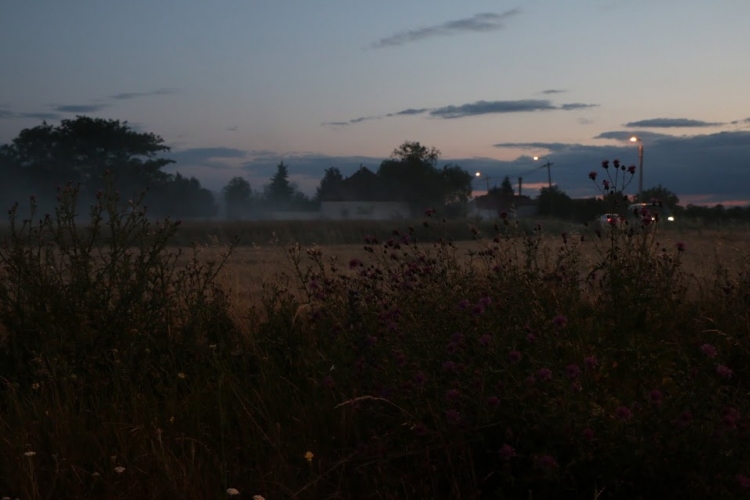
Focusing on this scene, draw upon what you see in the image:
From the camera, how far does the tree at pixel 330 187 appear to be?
92.1 m

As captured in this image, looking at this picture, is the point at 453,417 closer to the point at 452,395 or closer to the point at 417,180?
the point at 452,395

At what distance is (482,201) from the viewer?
296 feet

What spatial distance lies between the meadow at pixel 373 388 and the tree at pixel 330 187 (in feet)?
278

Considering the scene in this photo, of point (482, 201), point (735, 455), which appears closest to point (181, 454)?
point (735, 455)

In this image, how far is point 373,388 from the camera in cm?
420

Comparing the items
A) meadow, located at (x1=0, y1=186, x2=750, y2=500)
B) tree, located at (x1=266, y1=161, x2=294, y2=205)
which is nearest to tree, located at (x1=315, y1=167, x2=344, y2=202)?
tree, located at (x1=266, y1=161, x2=294, y2=205)

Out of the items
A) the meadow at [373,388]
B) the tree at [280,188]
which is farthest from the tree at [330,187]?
the meadow at [373,388]

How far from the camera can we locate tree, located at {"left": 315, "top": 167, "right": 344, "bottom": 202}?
92.1 meters

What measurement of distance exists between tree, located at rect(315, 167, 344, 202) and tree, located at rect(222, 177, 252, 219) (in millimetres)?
8897

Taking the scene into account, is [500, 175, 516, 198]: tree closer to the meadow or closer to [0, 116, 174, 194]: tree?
[0, 116, 174, 194]: tree

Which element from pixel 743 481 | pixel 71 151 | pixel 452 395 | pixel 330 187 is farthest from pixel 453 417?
pixel 330 187

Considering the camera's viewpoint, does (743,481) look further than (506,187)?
No

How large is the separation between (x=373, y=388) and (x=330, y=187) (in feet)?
314

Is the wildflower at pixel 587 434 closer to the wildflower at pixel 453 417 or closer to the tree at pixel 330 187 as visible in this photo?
the wildflower at pixel 453 417
